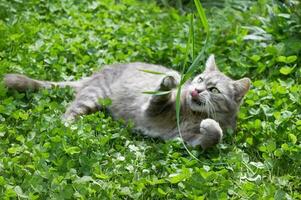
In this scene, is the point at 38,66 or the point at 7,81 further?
the point at 38,66

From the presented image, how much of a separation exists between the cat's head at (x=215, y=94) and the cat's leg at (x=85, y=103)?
30.7 inches

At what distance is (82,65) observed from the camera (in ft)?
17.7

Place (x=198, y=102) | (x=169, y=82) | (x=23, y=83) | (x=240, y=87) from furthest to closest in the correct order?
(x=23, y=83) < (x=240, y=87) < (x=198, y=102) < (x=169, y=82)

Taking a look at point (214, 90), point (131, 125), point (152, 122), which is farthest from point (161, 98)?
point (214, 90)

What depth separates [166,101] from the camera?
15.0 feet

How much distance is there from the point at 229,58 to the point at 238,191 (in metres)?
2.35

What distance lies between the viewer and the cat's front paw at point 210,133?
13.5 ft

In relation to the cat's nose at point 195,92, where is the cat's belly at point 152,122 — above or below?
below

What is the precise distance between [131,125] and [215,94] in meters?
0.69

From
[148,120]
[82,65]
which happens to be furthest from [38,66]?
[148,120]

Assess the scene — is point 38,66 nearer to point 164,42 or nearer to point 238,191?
point 164,42

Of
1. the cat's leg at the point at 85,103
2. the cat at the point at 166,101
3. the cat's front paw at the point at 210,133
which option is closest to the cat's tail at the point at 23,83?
the cat at the point at 166,101

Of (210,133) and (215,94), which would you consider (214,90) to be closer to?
(215,94)

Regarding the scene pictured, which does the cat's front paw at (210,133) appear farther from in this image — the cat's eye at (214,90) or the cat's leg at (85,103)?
the cat's leg at (85,103)
